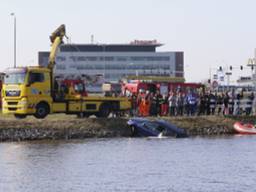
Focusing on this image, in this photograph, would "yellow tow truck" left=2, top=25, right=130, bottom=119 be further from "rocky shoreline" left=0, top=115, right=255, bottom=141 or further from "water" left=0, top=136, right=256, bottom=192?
"water" left=0, top=136, right=256, bottom=192

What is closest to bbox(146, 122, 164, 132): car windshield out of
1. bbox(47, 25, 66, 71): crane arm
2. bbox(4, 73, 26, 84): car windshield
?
bbox(4, 73, 26, 84): car windshield

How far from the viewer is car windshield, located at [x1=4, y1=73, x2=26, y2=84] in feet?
149

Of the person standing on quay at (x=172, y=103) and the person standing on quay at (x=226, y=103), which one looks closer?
the person standing on quay at (x=172, y=103)

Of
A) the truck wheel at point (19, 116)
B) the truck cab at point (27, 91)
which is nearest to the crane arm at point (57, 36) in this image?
the truck cab at point (27, 91)

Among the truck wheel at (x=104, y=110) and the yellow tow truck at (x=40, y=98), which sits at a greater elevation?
the yellow tow truck at (x=40, y=98)

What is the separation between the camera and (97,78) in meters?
60.8

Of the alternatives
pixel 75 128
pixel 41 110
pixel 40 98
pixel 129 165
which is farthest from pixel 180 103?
pixel 129 165

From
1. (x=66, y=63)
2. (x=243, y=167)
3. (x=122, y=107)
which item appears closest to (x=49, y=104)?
(x=122, y=107)

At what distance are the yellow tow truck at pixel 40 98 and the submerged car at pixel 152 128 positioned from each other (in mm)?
2818

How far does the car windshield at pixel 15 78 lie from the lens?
45.3 meters

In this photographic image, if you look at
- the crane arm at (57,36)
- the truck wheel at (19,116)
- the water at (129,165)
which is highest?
the crane arm at (57,36)

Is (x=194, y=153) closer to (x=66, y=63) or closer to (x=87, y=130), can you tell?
(x=87, y=130)

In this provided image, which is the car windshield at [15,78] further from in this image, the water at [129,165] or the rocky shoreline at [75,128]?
the water at [129,165]

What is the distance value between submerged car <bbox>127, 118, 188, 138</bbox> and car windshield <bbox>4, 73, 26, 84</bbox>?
6180mm
